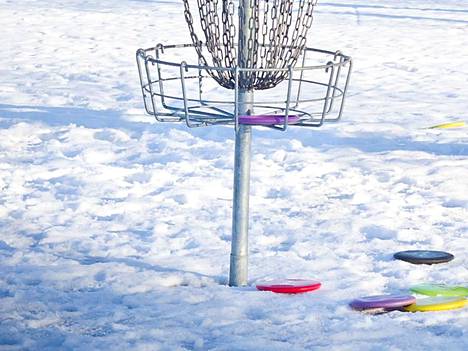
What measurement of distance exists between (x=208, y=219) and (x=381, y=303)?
1.76 m

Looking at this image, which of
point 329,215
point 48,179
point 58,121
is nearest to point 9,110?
point 58,121

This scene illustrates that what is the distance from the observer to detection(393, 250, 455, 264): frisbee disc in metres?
4.72

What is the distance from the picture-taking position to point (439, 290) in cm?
423

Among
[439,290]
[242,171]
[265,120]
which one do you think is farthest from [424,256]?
[265,120]

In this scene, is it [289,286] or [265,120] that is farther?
[289,286]

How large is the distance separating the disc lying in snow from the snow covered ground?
46 millimetres

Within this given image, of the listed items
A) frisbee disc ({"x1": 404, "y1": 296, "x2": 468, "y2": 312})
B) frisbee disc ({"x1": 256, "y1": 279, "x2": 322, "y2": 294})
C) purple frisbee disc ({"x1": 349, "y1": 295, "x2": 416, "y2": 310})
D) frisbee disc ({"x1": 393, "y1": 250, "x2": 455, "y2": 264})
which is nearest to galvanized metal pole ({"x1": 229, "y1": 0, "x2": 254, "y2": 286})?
frisbee disc ({"x1": 256, "y1": 279, "x2": 322, "y2": 294})

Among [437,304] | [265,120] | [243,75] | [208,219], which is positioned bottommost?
[208,219]

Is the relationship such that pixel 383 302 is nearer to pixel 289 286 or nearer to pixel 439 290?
pixel 439 290

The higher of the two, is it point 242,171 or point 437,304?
point 242,171

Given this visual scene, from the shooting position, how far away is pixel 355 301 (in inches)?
161

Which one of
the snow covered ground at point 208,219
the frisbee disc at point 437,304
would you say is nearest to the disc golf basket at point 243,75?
the snow covered ground at point 208,219

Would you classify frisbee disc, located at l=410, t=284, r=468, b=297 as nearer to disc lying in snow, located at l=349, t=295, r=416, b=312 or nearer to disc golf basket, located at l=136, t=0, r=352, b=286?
disc lying in snow, located at l=349, t=295, r=416, b=312

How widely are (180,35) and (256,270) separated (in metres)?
10.8
